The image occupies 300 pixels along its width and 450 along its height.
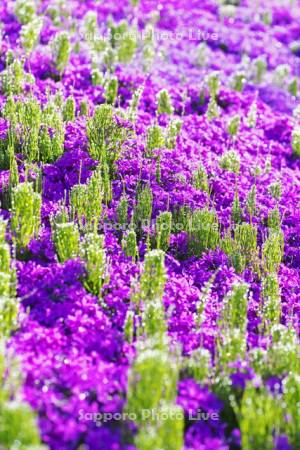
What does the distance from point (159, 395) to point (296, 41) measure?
13.6 meters

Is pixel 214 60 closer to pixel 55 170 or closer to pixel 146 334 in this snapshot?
pixel 55 170

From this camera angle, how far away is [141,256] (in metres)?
6.31

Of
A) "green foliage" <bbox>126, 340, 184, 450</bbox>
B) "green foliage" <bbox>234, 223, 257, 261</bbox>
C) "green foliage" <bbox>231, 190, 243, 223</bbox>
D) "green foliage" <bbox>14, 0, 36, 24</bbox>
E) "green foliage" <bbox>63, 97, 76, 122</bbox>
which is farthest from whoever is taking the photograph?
"green foliage" <bbox>14, 0, 36, 24</bbox>

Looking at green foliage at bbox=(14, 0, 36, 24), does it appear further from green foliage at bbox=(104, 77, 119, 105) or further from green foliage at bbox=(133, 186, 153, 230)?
green foliage at bbox=(133, 186, 153, 230)

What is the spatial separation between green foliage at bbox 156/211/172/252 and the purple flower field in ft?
0.05

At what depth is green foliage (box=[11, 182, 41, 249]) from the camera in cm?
576

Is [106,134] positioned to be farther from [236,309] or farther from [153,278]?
[236,309]

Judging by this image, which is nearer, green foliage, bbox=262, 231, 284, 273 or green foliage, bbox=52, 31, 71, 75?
green foliage, bbox=262, 231, 284, 273

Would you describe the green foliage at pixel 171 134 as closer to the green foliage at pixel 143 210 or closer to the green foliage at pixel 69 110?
the green foliage at pixel 69 110

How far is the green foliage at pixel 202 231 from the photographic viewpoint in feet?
21.7

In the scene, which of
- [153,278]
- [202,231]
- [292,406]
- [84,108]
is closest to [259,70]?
[84,108]

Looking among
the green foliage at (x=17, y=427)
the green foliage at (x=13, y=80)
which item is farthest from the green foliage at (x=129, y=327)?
the green foliage at (x=13, y=80)

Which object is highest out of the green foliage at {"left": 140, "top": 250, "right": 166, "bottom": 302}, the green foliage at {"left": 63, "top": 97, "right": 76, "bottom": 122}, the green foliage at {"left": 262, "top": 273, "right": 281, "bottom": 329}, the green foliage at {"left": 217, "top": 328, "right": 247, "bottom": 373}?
the green foliage at {"left": 63, "top": 97, "right": 76, "bottom": 122}

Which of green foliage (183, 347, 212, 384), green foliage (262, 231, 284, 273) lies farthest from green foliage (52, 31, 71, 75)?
green foliage (183, 347, 212, 384)
